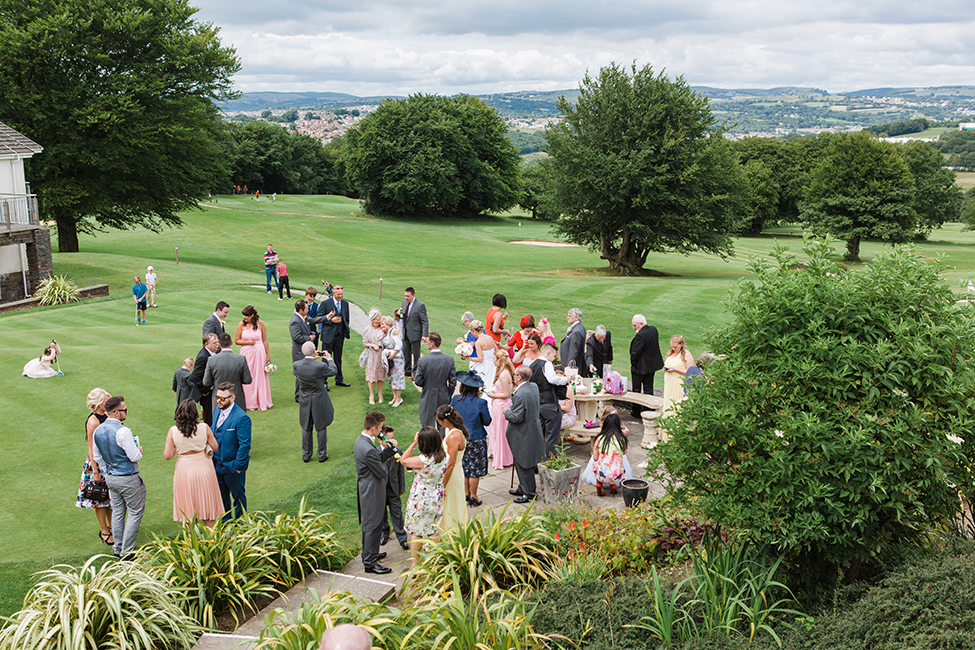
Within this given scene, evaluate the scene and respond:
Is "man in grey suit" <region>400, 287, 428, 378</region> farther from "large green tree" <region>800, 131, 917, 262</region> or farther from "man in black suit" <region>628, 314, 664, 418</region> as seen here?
"large green tree" <region>800, 131, 917, 262</region>

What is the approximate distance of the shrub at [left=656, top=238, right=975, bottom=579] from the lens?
538cm

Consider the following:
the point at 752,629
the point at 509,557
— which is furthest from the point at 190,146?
the point at 752,629

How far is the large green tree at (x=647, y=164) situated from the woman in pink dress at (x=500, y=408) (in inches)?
1232

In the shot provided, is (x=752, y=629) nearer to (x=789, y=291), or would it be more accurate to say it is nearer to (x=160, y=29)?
(x=789, y=291)

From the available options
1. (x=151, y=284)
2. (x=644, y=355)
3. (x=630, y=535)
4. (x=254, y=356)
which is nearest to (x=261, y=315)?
(x=151, y=284)

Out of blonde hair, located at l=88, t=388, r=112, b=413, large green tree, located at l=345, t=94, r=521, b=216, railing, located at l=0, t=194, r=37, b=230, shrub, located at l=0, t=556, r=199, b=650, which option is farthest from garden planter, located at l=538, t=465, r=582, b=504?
large green tree, located at l=345, t=94, r=521, b=216

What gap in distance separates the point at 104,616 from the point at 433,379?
5.92 m

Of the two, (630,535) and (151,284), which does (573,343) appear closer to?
(630,535)

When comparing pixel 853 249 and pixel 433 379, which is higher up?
pixel 433 379

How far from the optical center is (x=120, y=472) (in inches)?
328

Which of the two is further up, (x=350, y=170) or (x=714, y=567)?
(x=350, y=170)

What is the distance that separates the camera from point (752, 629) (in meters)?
5.59

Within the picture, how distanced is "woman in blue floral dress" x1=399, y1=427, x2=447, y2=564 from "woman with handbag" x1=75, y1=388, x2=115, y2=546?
364 centimetres

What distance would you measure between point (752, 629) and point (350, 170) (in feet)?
241
